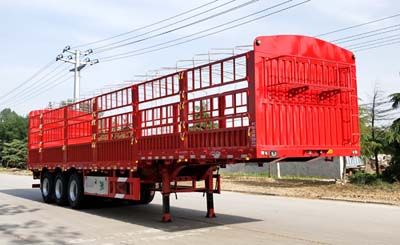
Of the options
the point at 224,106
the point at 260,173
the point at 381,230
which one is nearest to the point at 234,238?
the point at 224,106

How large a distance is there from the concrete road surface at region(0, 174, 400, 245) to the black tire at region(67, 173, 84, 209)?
31cm

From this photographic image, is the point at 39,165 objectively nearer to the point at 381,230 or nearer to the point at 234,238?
the point at 234,238

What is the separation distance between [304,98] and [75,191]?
27.0 feet

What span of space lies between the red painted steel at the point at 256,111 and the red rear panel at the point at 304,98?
18 mm

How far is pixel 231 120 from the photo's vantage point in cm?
966

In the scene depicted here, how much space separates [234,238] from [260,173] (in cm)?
2270

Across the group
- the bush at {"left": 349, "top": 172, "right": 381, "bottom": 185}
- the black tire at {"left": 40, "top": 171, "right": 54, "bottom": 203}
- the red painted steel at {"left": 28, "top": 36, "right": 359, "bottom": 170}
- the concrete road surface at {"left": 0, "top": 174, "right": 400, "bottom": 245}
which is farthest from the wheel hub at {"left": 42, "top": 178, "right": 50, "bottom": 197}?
the bush at {"left": 349, "top": 172, "right": 381, "bottom": 185}

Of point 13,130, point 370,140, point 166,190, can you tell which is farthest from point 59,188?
point 13,130

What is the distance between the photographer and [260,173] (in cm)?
3203

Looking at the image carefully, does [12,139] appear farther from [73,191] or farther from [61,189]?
[73,191]

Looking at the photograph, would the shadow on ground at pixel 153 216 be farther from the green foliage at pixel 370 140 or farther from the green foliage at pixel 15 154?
the green foliage at pixel 15 154

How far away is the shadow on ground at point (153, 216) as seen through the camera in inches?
446

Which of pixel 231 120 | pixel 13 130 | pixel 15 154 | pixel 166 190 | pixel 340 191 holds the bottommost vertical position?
pixel 340 191

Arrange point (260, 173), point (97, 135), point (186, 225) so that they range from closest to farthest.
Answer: point (186, 225), point (97, 135), point (260, 173)
